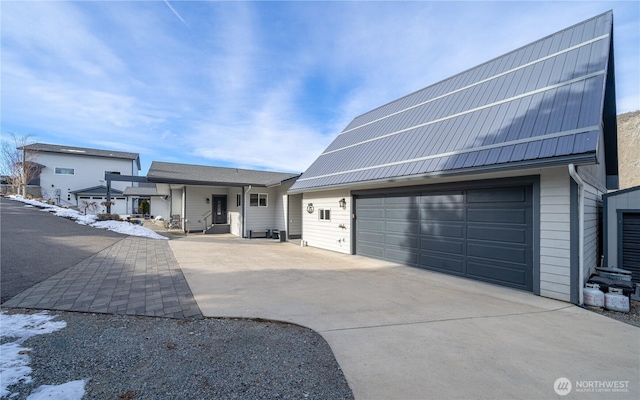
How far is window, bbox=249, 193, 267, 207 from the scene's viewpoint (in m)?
15.4

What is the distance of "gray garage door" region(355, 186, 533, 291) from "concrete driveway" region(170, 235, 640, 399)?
45 centimetres

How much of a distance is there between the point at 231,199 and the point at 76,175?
26084mm

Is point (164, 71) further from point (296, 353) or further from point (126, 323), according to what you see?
point (296, 353)

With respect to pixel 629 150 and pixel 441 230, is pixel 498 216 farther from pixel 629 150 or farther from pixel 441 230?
pixel 629 150

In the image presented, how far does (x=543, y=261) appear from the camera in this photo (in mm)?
5105

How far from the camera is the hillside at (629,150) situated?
1054 inches

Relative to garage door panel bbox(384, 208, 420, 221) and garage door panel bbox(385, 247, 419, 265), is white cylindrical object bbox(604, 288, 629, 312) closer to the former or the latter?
garage door panel bbox(385, 247, 419, 265)

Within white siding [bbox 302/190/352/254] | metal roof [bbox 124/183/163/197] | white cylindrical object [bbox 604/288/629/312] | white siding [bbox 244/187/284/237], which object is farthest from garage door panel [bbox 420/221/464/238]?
metal roof [bbox 124/183/163/197]

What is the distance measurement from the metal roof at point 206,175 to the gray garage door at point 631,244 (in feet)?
39.0

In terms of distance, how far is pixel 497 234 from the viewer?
584cm

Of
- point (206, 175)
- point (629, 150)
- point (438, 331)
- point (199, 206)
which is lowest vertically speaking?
point (438, 331)

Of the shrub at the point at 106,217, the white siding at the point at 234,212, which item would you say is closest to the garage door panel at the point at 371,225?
the white siding at the point at 234,212

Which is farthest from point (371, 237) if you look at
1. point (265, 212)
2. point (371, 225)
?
point (265, 212)

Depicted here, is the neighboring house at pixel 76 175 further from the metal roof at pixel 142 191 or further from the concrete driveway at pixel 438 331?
the concrete driveway at pixel 438 331
